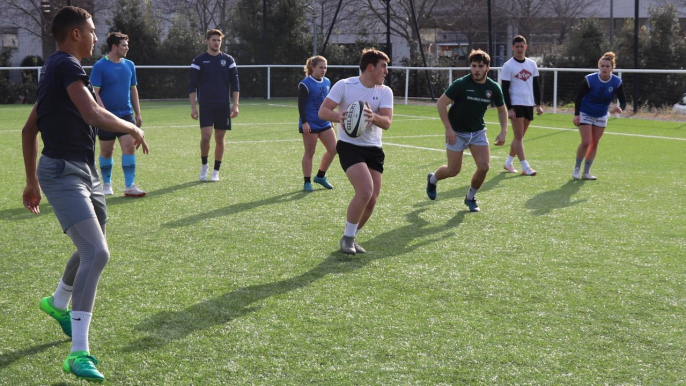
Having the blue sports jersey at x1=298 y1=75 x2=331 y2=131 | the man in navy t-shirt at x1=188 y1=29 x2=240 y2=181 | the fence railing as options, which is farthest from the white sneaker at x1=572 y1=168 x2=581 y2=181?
the fence railing

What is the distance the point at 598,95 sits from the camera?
35.2ft

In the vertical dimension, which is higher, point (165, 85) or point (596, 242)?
point (165, 85)

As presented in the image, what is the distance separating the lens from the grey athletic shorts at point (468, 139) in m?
8.50

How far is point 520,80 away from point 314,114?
362 centimetres

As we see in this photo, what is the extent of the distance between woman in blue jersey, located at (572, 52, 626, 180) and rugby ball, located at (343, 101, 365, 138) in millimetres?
5386

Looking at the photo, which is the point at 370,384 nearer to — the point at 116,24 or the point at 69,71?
the point at 69,71

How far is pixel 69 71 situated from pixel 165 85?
2873 centimetres

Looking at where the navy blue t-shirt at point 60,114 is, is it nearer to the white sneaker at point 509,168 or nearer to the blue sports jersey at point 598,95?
the blue sports jersey at point 598,95

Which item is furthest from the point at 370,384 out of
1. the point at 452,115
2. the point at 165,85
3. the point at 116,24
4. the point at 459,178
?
the point at 116,24

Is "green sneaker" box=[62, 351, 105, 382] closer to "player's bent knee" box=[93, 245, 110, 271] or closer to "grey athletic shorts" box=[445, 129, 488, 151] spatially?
"player's bent knee" box=[93, 245, 110, 271]

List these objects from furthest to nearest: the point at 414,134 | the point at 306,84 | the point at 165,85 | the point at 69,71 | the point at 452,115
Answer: the point at 165,85 < the point at 414,134 < the point at 306,84 < the point at 452,115 < the point at 69,71

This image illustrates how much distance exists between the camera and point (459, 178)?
1106cm

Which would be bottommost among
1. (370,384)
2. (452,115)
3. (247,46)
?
(370,384)

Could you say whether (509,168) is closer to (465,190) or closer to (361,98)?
(465,190)
